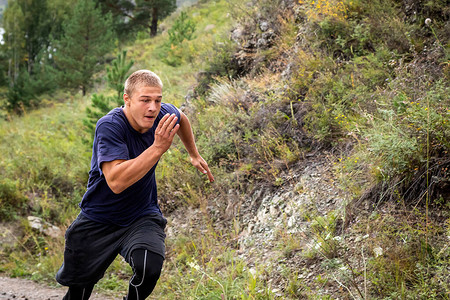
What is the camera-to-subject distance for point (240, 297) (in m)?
3.91

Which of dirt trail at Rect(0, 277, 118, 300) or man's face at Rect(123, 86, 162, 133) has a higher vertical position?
man's face at Rect(123, 86, 162, 133)

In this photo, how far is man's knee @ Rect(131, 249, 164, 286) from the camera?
3061mm

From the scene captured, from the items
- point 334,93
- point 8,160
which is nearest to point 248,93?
point 334,93

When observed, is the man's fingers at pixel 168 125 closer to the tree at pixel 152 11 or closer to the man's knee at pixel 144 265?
the man's knee at pixel 144 265

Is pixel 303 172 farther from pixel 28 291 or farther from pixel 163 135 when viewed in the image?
pixel 28 291

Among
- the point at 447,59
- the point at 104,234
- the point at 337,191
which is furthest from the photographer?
the point at 447,59

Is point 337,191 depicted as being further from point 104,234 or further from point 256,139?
point 104,234

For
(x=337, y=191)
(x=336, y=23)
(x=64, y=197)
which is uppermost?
(x=336, y=23)

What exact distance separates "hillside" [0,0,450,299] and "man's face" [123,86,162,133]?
1600 millimetres

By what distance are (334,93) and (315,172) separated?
1321 mm

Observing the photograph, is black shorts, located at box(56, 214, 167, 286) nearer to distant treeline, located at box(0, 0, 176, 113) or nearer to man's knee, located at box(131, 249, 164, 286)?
man's knee, located at box(131, 249, 164, 286)

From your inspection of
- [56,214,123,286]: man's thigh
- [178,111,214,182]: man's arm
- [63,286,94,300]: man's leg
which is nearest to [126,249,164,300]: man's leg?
[56,214,123,286]: man's thigh

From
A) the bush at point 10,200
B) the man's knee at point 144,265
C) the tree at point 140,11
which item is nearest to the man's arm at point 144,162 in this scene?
the man's knee at point 144,265

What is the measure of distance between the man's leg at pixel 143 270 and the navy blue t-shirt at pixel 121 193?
417mm
